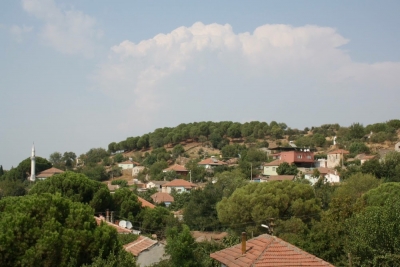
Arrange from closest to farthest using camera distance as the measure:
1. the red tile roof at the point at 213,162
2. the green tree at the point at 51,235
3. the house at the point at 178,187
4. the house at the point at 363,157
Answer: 1. the green tree at the point at 51,235
2. the house at the point at 178,187
3. the house at the point at 363,157
4. the red tile roof at the point at 213,162

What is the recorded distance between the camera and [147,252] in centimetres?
1875

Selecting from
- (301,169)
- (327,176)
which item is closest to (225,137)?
(301,169)

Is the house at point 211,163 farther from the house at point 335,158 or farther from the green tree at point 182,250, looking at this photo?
the green tree at point 182,250

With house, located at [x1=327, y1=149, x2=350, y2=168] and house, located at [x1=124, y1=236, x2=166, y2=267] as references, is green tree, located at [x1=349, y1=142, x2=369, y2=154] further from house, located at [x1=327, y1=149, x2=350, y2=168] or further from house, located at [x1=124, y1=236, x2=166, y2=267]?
house, located at [x1=124, y1=236, x2=166, y2=267]

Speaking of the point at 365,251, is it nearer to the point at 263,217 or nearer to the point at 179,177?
the point at 263,217

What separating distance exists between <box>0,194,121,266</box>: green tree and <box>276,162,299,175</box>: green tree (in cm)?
3860

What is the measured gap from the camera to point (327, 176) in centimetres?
4656

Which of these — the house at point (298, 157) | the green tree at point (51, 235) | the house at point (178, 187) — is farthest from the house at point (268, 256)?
the house at point (298, 157)

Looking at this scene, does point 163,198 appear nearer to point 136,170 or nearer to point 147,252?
point 136,170

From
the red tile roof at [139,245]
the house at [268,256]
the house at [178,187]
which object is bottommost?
the house at [178,187]

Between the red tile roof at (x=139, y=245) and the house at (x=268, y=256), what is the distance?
575cm

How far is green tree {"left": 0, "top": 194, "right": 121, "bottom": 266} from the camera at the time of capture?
13086 mm

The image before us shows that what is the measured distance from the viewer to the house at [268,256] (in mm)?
12398

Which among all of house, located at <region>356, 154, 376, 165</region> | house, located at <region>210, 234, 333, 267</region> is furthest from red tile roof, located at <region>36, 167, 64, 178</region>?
house, located at <region>210, 234, 333, 267</region>
